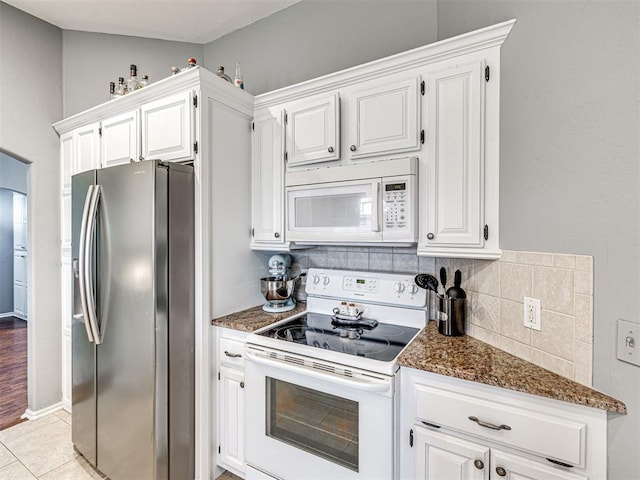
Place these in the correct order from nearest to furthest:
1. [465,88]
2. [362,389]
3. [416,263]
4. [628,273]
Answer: [628,273] < [362,389] < [465,88] < [416,263]

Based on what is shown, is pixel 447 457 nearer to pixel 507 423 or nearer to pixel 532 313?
pixel 507 423

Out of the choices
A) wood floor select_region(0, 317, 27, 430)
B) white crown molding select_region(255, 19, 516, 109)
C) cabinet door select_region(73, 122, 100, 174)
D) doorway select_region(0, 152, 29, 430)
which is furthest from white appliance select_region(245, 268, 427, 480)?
doorway select_region(0, 152, 29, 430)

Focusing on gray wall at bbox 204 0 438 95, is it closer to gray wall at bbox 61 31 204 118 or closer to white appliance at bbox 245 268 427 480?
gray wall at bbox 61 31 204 118

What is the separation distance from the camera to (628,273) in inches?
39.8

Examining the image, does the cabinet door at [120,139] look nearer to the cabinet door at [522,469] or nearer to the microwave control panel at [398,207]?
the microwave control panel at [398,207]

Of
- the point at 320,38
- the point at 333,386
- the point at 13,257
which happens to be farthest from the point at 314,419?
the point at 13,257

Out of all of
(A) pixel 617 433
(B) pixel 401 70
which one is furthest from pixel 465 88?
(A) pixel 617 433

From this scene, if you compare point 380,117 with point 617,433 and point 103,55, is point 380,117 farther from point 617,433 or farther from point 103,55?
point 103,55

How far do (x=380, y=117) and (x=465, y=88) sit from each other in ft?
1.37

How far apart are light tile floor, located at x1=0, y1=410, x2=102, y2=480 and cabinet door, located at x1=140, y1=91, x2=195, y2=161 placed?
202 centimetres

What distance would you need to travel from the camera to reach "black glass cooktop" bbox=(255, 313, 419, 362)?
1504 mm

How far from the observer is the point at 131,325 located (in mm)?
1701

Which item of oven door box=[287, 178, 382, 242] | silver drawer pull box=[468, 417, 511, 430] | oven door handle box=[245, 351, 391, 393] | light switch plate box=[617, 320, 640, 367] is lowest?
silver drawer pull box=[468, 417, 511, 430]

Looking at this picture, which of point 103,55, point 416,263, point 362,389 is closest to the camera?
point 362,389
